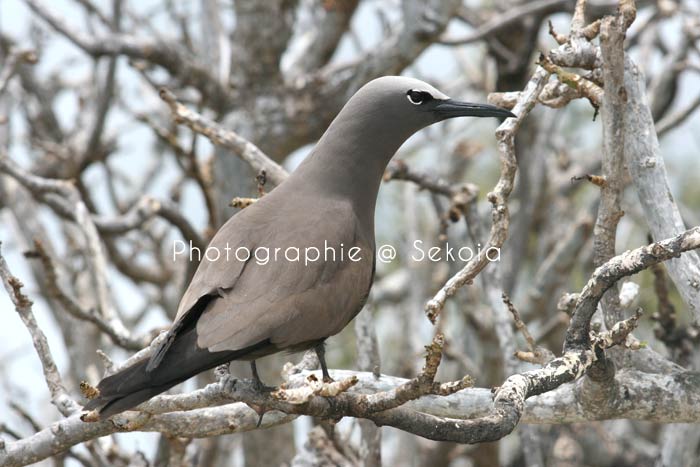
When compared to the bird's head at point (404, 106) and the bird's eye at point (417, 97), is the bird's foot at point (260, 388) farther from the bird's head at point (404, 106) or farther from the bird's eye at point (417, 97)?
the bird's eye at point (417, 97)

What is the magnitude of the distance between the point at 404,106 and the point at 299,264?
98 centimetres

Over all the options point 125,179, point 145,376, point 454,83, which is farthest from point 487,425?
point 125,179

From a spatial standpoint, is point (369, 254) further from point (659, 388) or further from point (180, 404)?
point (659, 388)

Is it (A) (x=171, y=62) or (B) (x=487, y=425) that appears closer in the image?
(B) (x=487, y=425)

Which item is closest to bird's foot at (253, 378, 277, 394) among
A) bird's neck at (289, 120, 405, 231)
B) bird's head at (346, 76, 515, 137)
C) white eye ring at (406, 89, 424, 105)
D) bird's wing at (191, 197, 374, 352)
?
bird's wing at (191, 197, 374, 352)

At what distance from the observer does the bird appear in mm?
3436

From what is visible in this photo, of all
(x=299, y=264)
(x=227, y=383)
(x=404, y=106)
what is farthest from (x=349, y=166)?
(x=227, y=383)

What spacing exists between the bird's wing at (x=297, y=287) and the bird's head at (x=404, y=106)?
462mm

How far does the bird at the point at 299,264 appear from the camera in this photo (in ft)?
11.3

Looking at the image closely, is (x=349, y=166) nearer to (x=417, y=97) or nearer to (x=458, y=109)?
Result: (x=417, y=97)

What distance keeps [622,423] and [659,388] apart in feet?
19.3

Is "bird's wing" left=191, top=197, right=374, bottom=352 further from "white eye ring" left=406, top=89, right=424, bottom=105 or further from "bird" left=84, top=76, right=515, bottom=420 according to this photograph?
"white eye ring" left=406, top=89, right=424, bottom=105

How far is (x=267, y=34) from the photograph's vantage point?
7473 mm

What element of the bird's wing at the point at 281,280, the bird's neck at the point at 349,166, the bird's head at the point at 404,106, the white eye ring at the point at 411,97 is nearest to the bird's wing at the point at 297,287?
the bird's wing at the point at 281,280
